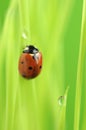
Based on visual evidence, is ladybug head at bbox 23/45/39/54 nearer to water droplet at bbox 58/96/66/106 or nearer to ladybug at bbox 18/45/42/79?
ladybug at bbox 18/45/42/79

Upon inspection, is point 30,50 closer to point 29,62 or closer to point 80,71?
point 29,62

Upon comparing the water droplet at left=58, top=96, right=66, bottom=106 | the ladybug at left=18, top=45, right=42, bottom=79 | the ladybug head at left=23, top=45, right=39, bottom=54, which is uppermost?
the ladybug head at left=23, top=45, right=39, bottom=54

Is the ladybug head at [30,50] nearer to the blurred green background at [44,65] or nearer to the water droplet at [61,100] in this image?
the blurred green background at [44,65]

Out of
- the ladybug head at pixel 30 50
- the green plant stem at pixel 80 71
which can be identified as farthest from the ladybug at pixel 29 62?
the green plant stem at pixel 80 71

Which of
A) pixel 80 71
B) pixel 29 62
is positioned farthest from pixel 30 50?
pixel 80 71

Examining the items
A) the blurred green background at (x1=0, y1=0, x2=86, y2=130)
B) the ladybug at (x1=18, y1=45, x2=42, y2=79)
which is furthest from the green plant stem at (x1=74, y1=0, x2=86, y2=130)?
the ladybug at (x1=18, y1=45, x2=42, y2=79)

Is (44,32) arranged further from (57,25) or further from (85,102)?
(85,102)
